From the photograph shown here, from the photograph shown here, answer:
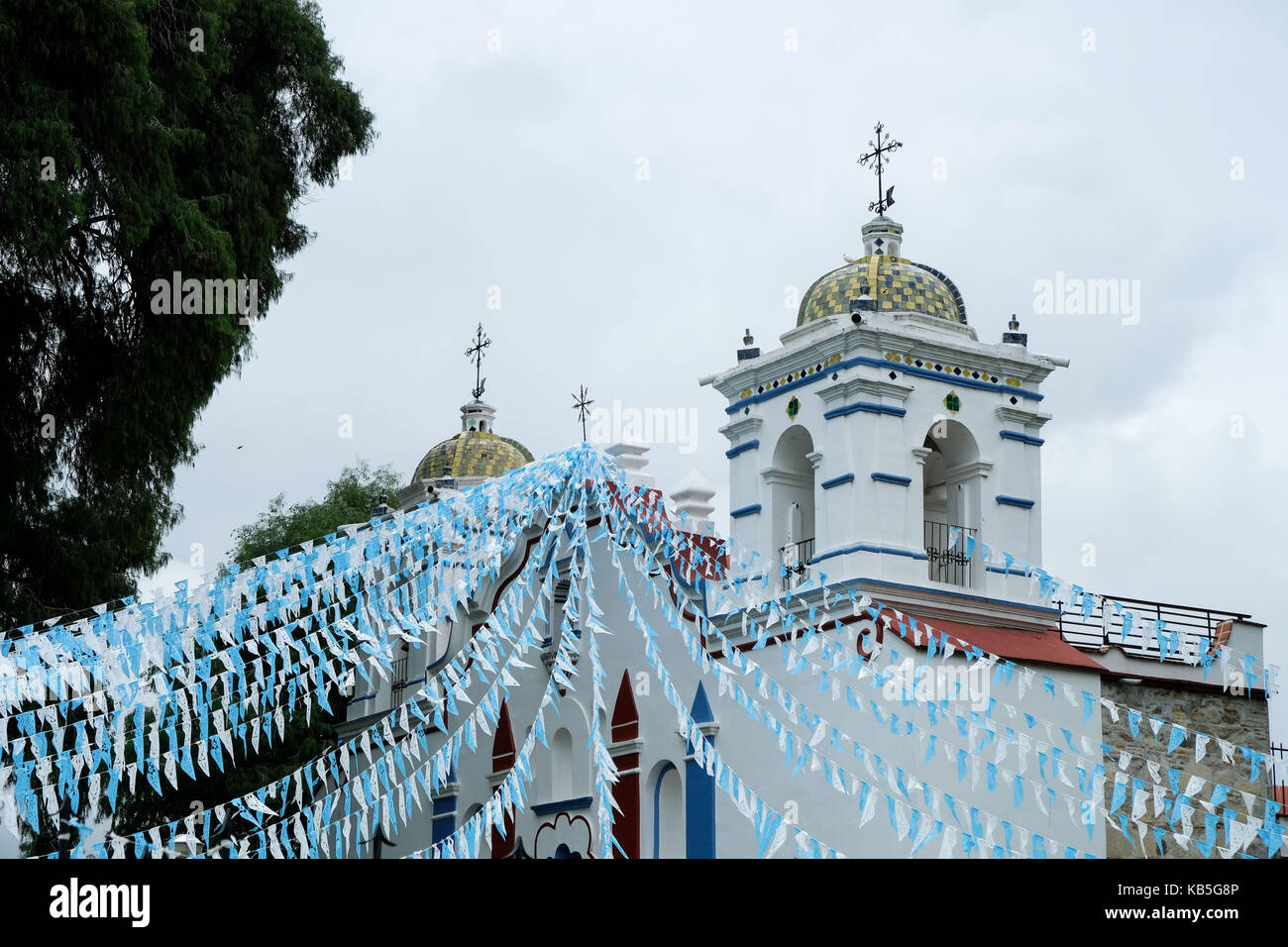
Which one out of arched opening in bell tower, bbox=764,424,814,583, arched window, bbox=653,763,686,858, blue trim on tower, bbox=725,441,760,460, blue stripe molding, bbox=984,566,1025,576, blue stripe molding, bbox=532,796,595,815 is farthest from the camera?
blue stripe molding, bbox=532,796,595,815

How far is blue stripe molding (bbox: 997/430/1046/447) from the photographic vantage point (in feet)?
53.3

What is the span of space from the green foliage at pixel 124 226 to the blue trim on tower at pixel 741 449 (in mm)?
4698

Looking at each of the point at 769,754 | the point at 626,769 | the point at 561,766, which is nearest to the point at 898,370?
the point at 769,754

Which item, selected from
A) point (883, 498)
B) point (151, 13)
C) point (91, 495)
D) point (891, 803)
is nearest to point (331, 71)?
point (151, 13)

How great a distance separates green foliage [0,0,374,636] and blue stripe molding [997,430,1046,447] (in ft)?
21.6

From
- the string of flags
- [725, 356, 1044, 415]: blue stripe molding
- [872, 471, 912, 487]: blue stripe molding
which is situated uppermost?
[725, 356, 1044, 415]: blue stripe molding

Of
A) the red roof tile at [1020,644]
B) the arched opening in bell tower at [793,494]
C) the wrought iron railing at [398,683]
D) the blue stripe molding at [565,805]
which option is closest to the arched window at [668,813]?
the blue stripe molding at [565,805]

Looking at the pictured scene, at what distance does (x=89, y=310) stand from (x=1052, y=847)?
892 cm

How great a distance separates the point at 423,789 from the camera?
760 inches

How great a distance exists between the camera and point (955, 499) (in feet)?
53.6

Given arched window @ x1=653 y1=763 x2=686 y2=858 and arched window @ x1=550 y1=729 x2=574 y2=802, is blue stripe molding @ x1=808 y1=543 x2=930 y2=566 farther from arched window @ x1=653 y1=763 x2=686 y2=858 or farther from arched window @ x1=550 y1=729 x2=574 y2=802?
arched window @ x1=550 y1=729 x2=574 y2=802

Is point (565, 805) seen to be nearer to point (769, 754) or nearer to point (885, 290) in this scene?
point (769, 754)

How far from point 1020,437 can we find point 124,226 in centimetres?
846

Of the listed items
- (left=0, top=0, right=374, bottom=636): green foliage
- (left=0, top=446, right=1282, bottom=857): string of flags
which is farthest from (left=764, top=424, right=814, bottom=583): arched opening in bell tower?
(left=0, top=0, right=374, bottom=636): green foliage
